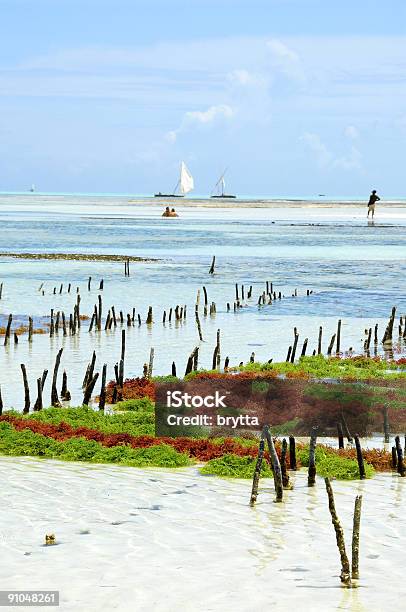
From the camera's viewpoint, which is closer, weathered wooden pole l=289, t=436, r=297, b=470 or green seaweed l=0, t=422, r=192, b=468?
weathered wooden pole l=289, t=436, r=297, b=470

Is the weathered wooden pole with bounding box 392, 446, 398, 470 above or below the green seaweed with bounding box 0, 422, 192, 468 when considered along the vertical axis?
above

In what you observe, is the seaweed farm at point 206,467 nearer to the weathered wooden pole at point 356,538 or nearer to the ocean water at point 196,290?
the weathered wooden pole at point 356,538

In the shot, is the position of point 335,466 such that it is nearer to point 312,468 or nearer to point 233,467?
point 312,468

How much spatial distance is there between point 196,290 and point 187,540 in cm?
3661

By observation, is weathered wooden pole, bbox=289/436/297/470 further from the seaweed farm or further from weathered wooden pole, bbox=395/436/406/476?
weathered wooden pole, bbox=395/436/406/476

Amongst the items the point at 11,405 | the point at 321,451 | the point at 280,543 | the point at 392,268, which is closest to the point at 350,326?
the point at 11,405

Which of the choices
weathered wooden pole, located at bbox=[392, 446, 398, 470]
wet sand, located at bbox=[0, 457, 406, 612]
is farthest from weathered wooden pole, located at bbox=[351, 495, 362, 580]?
weathered wooden pole, located at bbox=[392, 446, 398, 470]

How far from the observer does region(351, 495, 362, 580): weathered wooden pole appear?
36.9 feet

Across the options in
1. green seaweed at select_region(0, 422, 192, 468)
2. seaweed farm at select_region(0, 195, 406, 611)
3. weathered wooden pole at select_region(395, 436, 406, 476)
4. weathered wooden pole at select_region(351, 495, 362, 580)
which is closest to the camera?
weathered wooden pole at select_region(351, 495, 362, 580)

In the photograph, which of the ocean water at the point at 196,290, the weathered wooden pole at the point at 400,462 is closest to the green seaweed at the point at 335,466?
the weathered wooden pole at the point at 400,462

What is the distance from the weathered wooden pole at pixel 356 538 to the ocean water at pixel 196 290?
41.8ft

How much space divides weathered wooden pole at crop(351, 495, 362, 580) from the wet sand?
0.14 m

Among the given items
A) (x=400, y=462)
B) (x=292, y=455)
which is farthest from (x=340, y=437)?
(x=400, y=462)

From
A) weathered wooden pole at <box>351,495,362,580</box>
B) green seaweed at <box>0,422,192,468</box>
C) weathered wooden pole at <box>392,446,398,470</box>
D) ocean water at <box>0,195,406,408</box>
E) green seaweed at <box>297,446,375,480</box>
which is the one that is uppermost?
weathered wooden pole at <box>351,495,362,580</box>
